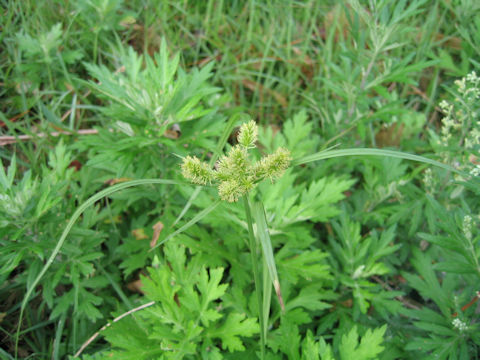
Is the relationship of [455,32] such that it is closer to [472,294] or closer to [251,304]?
[472,294]

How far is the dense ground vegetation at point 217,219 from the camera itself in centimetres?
195

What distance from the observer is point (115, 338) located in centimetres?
184

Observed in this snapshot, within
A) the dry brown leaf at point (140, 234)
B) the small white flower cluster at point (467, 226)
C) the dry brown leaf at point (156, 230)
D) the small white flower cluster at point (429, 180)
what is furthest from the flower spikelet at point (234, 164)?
the small white flower cluster at point (429, 180)

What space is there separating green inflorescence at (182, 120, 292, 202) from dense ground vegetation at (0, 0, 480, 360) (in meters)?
0.04

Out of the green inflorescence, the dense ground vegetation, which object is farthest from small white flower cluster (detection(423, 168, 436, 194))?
the green inflorescence

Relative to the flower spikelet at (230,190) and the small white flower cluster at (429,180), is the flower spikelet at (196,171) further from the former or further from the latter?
the small white flower cluster at (429,180)

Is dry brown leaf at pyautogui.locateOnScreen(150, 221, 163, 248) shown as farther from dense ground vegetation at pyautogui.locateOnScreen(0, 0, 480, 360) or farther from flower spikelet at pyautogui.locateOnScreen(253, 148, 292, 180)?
flower spikelet at pyautogui.locateOnScreen(253, 148, 292, 180)

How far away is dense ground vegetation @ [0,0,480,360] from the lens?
1.95m

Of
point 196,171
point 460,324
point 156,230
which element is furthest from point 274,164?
point 156,230

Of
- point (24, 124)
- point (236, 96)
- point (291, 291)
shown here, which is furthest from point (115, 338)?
point (236, 96)

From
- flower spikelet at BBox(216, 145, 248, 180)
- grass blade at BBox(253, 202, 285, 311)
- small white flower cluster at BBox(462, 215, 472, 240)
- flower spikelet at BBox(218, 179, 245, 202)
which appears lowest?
small white flower cluster at BBox(462, 215, 472, 240)

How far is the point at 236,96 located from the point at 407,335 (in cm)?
237

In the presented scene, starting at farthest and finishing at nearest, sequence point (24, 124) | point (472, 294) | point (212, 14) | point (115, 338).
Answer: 1. point (212, 14)
2. point (24, 124)
3. point (472, 294)
4. point (115, 338)

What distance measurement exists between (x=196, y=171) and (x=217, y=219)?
46.7 inches
